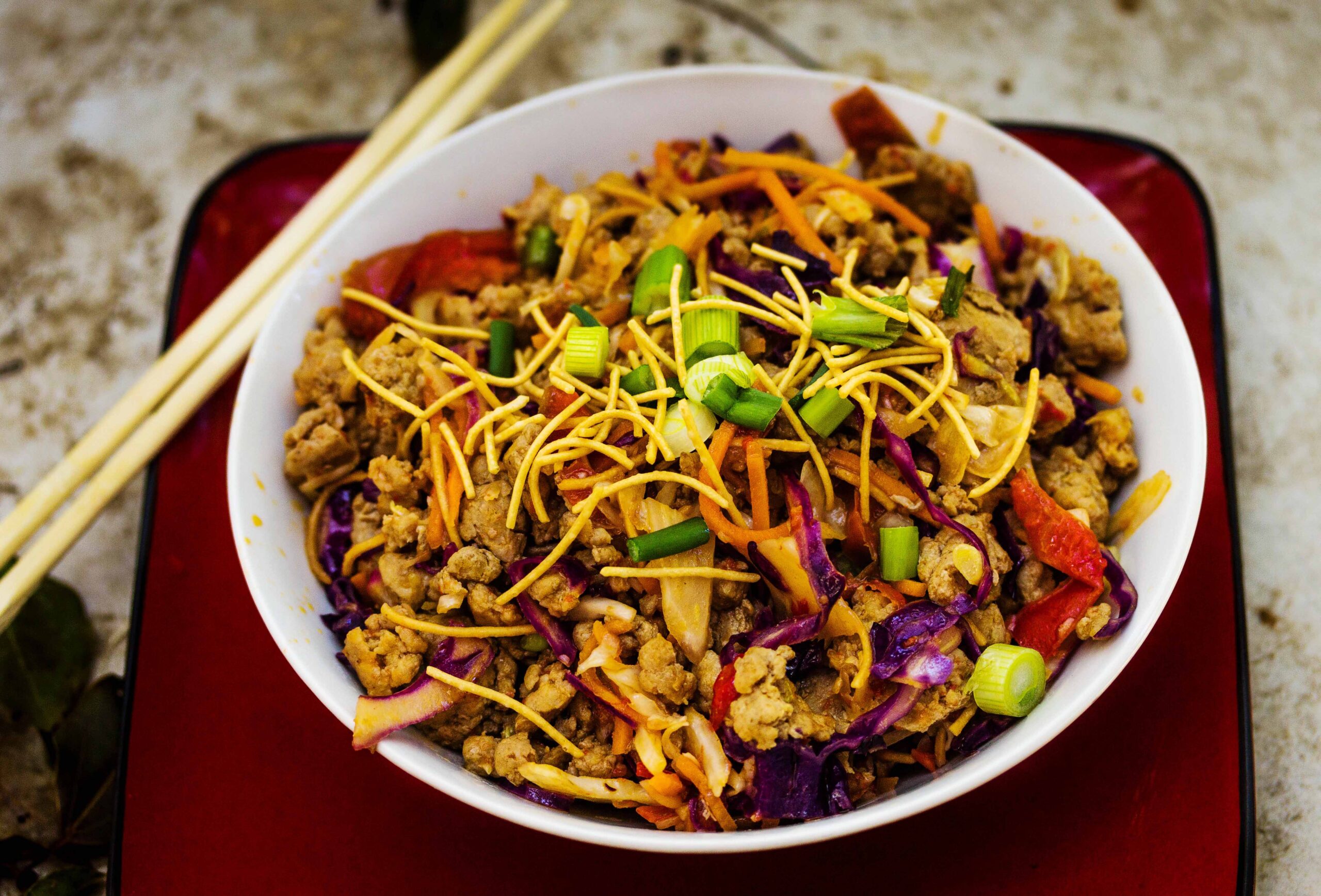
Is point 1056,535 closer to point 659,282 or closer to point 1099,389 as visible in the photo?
point 1099,389

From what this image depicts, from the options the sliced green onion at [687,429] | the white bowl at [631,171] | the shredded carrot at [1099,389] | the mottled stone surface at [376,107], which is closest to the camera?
the white bowl at [631,171]

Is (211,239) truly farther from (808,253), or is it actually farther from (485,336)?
(808,253)

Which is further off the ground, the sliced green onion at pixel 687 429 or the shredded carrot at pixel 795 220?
the shredded carrot at pixel 795 220

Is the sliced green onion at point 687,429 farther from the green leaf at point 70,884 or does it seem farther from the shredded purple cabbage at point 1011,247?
the green leaf at point 70,884

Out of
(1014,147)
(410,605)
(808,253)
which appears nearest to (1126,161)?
(1014,147)

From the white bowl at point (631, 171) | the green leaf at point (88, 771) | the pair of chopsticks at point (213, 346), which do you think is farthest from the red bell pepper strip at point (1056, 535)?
the green leaf at point (88, 771)

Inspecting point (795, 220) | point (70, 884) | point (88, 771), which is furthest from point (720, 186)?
point (70, 884)
